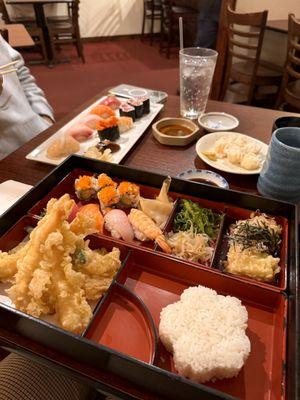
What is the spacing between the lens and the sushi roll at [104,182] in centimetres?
117

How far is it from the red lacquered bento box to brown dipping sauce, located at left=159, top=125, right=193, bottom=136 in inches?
22.6

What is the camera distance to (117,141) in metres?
1.64

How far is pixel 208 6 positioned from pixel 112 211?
470cm

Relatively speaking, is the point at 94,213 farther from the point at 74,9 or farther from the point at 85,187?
the point at 74,9

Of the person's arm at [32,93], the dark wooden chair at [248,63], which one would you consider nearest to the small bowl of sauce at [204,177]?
the person's arm at [32,93]

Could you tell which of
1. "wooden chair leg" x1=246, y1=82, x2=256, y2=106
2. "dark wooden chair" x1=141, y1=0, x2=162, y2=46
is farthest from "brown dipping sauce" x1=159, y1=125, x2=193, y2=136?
"dark wooden chair" x1=141, y1=0, x2=162, y2=46

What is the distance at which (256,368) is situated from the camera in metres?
0.74

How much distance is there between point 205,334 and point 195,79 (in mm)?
1564

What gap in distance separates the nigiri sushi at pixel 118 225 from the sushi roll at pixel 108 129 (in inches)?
25.1

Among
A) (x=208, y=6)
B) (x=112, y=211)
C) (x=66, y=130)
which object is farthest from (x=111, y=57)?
(x=112, y=211)

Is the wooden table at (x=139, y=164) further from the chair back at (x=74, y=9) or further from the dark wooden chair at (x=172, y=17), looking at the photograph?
the dark wooden chair at (x=172, y=17)

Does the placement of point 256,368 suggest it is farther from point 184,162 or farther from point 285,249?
point 184,162

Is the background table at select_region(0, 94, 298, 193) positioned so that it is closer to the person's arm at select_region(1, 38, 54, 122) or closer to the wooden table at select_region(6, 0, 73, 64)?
the person's arm at select_region(1, 38, 54, 122)

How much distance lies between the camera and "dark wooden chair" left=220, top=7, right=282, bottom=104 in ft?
10.9
